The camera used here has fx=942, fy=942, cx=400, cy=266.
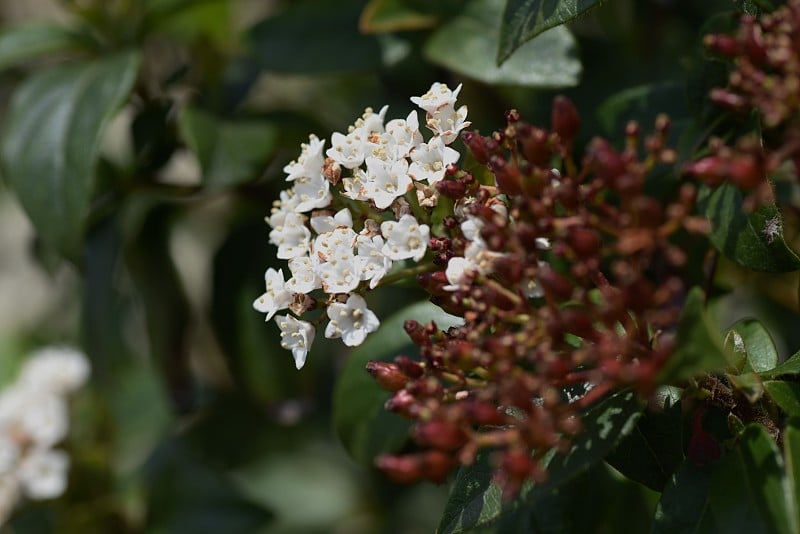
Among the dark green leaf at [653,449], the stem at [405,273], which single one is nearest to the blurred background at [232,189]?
the stem at [405,273]

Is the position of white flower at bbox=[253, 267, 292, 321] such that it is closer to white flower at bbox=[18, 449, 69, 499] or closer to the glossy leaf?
the glossy leaf

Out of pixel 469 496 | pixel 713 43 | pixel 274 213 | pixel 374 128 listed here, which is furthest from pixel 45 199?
pixel 713 43

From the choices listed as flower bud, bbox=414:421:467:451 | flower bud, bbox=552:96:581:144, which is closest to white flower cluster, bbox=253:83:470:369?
flower bud, bbox=552:96:581:144

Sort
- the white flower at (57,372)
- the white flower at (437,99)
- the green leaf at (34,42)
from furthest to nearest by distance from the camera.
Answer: the white flower at (57,372)
the green leaf at (34,42)
the white flower at (437,99)

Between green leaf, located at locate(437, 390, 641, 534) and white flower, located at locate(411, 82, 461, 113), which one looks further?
white flower, located at locate(411, 82, 461, 113)

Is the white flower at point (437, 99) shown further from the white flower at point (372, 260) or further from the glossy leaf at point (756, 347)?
the glossy leaf at point (756, 347)

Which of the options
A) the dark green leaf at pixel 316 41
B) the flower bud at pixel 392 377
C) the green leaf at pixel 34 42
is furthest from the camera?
the green leaf at pixel 34 42
